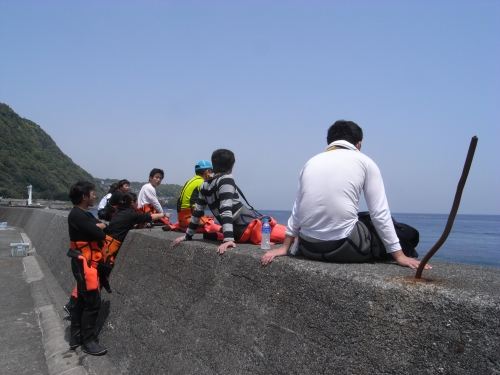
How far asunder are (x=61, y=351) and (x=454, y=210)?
4.32 m

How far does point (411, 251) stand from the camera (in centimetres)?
336

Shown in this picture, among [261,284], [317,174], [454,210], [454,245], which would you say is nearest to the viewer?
[454,210]

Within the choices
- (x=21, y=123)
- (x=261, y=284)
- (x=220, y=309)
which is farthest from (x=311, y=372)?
(x=21, y=123)

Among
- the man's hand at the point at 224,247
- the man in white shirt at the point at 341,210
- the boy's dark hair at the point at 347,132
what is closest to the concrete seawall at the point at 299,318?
the man's hand at the point at 224,247

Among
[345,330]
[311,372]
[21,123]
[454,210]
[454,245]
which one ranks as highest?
[21,123]

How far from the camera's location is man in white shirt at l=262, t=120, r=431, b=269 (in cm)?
298

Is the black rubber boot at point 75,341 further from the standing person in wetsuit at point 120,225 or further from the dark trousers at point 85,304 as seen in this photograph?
the standing person in wetsuit at point 120,225

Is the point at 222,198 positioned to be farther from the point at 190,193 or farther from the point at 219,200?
the point at 190,193

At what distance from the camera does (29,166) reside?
9144cm

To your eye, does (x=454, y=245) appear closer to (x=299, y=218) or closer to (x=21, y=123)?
(x=299, y=218)

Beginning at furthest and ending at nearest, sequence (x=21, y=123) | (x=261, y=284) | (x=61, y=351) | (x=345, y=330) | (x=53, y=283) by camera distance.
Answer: (x=21, y=123) < (x=53, y=283) < (x=61, y=351) < (x=261, y=284) < (x=345, y=330)

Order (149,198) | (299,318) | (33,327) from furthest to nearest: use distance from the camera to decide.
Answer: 1. (149,198)
2. (33,327)
3. (299,318)

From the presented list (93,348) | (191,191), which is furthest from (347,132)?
(93,348)

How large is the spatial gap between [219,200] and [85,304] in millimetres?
1905
